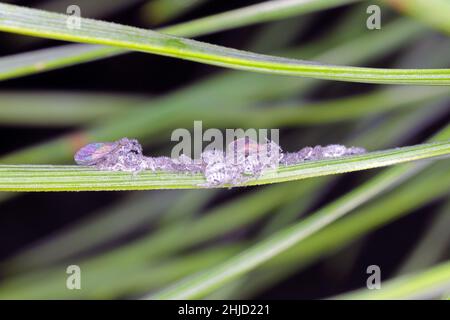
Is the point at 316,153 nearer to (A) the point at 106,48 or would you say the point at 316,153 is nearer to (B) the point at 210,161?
(B) the point at 210,161

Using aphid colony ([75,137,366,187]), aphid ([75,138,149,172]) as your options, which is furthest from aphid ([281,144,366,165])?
aphid ([75,138,149,172])

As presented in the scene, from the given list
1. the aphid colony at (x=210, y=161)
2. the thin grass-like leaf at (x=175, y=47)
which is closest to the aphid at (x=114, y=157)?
the aphid colony at (x=210, y=161)

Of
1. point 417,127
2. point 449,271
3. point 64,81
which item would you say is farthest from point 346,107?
point 64,81

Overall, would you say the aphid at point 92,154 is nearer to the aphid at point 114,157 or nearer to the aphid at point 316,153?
the aphid at point 114,157

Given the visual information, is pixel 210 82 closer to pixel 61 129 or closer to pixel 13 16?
pixel 61 129

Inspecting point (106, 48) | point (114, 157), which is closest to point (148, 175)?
point (114, 157)

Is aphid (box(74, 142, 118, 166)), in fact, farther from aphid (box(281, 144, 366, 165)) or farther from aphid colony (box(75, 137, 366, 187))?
aphid (box(281, 144, 366, 165))
